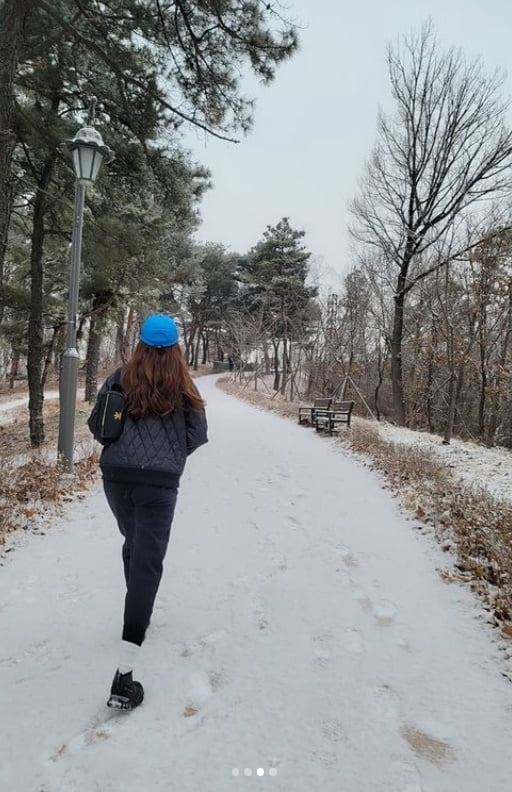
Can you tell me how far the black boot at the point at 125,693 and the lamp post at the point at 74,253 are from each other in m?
3.94

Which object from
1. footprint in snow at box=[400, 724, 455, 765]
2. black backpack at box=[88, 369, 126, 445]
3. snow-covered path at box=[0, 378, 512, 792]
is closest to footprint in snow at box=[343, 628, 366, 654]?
snow-covered path at box=[0, 378, 512, 792]

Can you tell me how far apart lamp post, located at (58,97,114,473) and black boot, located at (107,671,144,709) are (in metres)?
3.94

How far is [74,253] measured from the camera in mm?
5574

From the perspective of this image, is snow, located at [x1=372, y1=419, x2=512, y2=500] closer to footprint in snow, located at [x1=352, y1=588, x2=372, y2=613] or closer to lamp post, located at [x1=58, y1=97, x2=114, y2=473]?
footprint in snow, located at [x1=352, y1=588, x2=372, y2=613]

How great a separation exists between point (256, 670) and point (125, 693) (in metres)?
0.69

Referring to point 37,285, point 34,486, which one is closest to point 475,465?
point 34,486

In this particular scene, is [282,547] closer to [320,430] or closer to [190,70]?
[190,70]

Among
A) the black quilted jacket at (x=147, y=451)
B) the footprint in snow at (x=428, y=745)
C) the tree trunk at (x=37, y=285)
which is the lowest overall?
the footprint in snow at (x=428, y=745)

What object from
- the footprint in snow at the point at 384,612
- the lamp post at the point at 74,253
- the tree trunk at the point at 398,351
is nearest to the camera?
the footprint in snow at the point at 384,612

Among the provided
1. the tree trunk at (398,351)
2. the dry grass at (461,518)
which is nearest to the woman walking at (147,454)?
the dry grass at (461,518)

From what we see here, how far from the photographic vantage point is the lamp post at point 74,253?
17.2 feet

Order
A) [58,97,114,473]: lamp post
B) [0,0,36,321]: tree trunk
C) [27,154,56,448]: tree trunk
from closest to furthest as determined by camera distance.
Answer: [0,0,36,321]: tree trunk < [58,97,114,473]: lamp post < [27,154,56,448]: tree trunk

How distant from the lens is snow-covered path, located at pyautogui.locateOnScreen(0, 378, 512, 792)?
66.7 inches

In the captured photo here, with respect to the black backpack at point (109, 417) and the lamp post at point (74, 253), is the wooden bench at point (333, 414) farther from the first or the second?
the black backpack at point (109, 417)
